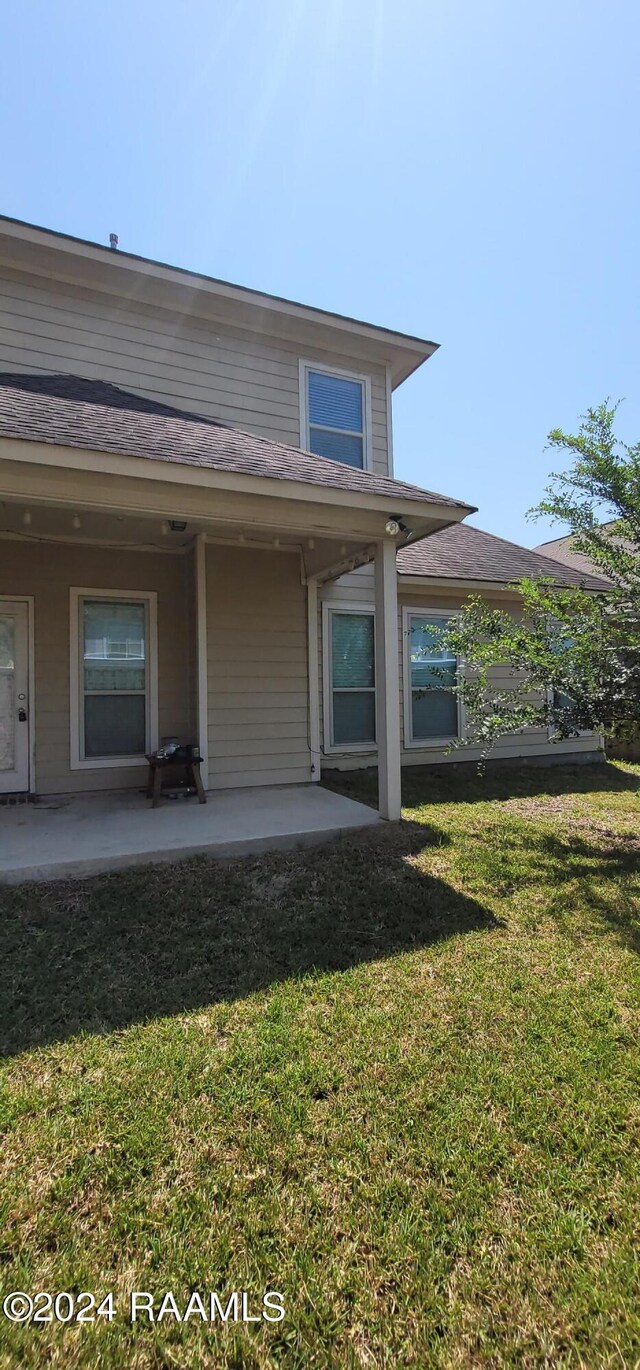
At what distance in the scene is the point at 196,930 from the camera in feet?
10.8

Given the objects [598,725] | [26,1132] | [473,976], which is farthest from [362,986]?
[598,725]

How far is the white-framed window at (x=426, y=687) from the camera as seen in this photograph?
26.2 ft

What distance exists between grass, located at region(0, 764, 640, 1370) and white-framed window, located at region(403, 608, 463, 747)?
4.32 metres

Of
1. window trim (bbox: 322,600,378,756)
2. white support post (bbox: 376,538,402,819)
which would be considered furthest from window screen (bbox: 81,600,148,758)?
white support post (bbox: 376,538,402,819)

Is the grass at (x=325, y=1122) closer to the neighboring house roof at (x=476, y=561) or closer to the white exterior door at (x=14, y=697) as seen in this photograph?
the white exterior door at (x=14, y=697)

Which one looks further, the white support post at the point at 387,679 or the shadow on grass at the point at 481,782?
the shadow on grass at the point at 481,782

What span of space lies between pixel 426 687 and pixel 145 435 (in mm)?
5017

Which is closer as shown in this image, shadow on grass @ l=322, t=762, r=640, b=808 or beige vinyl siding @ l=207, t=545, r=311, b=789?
beige vinyl siding @ l=207, t=545, r=311, b=789

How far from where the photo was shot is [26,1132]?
1.90 m

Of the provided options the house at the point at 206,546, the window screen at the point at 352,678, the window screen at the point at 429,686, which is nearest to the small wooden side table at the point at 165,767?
the house at the point at 206,546

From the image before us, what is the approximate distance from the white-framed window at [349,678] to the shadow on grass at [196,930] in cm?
296

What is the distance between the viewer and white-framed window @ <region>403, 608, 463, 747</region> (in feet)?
26.2

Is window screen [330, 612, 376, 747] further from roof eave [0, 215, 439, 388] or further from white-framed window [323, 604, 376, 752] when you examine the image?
roof eave [0, 215, 439, 388]

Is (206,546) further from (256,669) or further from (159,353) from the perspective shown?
(159,353)
